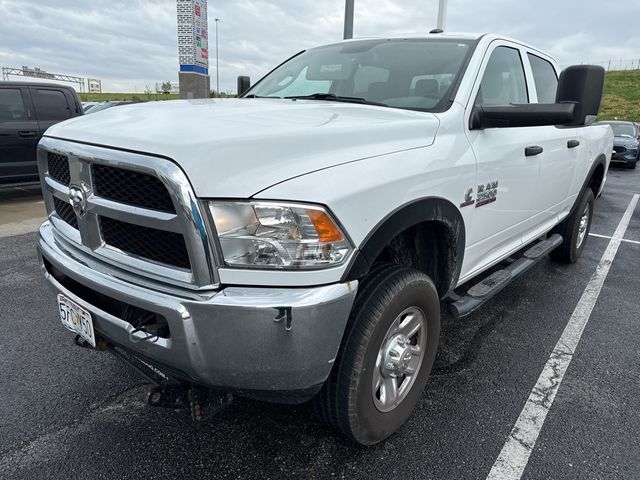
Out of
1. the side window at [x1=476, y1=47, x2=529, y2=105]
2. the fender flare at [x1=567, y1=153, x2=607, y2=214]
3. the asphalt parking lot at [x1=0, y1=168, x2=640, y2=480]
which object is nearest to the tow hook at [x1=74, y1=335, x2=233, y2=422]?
the asphalt parking lot at [x1=0, y1=168, x2=640, y2=480]

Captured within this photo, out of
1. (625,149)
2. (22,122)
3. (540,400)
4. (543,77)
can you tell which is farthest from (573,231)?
(625,149)

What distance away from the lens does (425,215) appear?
2.13 meters

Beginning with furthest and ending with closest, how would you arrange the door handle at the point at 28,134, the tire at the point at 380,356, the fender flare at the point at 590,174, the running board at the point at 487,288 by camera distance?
1. the door handle at the point at 28,134
2. the fender flare at the point at 590,174
3. the running board at the point at 487,288
4. the tire at the point at 380,356

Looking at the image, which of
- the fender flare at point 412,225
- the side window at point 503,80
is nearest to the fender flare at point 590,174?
the side window at point 503,80

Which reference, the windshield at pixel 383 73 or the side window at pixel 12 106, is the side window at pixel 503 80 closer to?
the windshield at pixel 383 73

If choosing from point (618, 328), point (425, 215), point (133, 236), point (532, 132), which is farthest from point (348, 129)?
point (618, 328)

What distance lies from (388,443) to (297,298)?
1.11 meters

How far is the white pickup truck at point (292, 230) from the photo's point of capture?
159cm

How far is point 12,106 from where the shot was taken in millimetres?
7426

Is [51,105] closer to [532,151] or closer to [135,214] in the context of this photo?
[135,214]

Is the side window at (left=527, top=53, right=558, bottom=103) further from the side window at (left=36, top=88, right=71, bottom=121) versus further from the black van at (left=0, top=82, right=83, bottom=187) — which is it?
the side window at (left=36, top=88, right=71, bottom=121)

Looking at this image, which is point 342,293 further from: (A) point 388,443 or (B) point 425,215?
(A) point 388,443

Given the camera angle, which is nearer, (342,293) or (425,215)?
(342,293)

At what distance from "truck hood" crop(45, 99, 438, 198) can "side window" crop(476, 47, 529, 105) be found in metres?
0.70
